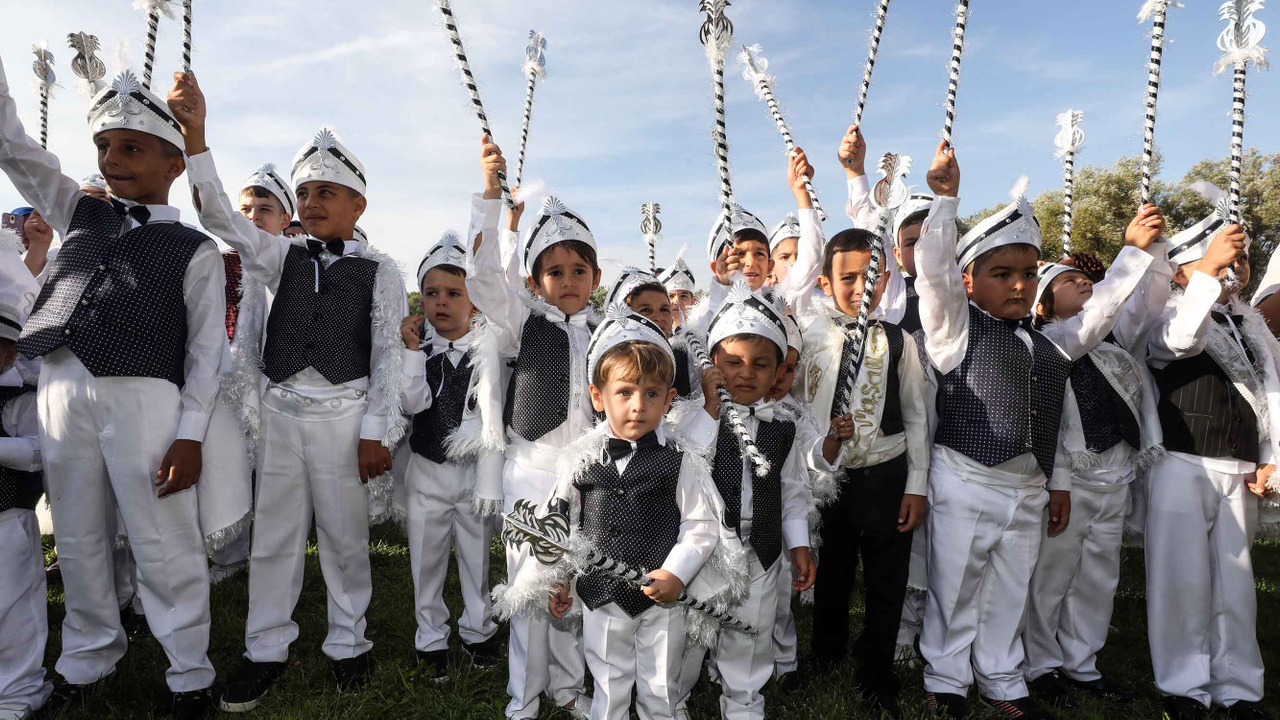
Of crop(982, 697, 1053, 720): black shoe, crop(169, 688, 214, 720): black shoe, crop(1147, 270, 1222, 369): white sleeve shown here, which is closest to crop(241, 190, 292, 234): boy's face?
crop(169, 688, 214, 720): black shoe

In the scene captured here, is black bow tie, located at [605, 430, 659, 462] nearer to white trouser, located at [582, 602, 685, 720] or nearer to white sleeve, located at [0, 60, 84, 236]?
white trouser, located at [582, 602, 685, 720]

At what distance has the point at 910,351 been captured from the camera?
141 inches

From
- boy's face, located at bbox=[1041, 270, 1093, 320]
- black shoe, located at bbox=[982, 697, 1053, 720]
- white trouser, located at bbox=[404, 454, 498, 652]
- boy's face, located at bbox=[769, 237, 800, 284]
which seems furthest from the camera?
boy's face, located at bbox=[769, 237, 800, 284]

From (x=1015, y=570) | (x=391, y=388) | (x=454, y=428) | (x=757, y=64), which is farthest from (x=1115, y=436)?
(x=391, y=388)

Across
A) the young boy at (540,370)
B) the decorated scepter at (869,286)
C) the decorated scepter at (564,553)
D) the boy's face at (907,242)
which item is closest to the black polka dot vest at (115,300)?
the young boy at (540,370)

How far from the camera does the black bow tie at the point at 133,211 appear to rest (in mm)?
3139

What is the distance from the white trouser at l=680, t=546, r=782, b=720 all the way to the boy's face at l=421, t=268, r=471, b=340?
2.21m

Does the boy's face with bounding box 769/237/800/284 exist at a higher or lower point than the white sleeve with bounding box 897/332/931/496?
higher

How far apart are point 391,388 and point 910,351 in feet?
8.39

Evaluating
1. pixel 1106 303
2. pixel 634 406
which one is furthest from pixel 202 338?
pixel 1106 303

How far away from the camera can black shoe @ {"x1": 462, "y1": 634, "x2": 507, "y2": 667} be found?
3.85m

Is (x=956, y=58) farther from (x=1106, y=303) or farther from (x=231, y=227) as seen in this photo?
(x=231, y=227)

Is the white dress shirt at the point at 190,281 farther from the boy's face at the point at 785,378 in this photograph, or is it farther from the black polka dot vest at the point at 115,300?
the boy's face at the point at 785,378

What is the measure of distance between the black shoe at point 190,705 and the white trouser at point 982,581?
130 inches
